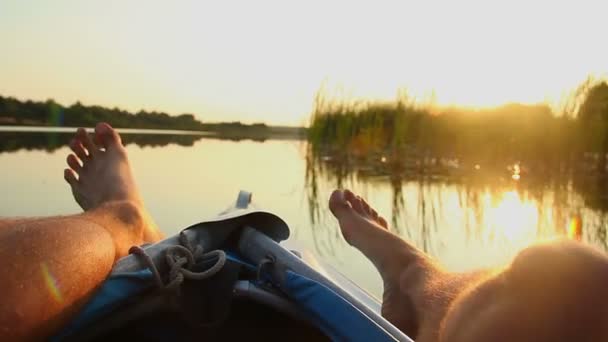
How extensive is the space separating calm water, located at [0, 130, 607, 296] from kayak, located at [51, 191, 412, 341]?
0.81 m

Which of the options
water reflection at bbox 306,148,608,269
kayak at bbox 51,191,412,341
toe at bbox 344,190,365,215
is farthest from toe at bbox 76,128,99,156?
kayak at bbox 51,191,412,341

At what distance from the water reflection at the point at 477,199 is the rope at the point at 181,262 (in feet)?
3.43

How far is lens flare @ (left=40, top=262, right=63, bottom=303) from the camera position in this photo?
0.82 m

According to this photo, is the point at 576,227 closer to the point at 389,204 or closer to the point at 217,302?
the point at 389,204

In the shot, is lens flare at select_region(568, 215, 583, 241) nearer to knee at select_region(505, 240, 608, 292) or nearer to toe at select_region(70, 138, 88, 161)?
toe at select_region(70, 138, 88, 161)

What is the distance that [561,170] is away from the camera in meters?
4.39

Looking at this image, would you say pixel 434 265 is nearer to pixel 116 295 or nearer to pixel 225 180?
pixel 116 295

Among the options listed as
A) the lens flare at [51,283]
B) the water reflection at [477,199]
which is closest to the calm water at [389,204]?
the water reflection at [477,199]

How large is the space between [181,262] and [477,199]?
3.09m

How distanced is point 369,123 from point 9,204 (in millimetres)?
2422

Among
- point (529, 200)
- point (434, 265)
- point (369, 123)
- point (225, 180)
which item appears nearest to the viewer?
point (434, 265)

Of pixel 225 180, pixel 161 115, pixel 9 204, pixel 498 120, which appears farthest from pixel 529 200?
pixel 161 115

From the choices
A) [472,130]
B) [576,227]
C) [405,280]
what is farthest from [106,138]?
[472,130]

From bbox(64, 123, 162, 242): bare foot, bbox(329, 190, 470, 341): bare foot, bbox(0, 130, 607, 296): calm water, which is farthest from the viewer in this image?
bbox(0, 130, 607, 296): calm water
